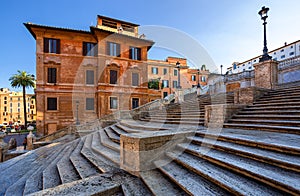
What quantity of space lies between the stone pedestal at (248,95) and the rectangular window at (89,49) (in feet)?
56.4

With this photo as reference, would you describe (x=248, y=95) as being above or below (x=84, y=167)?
above

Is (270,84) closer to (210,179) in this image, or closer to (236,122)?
(236,122)

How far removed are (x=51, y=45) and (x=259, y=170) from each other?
855 inches

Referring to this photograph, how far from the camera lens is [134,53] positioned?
2119 cm

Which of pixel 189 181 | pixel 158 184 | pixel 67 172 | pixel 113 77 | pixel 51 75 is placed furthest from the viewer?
pixel 113 77

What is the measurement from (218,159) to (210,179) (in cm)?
53

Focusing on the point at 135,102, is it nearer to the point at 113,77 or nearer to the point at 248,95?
the point at 113,77

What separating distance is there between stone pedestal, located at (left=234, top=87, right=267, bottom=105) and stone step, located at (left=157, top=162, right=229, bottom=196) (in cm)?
573

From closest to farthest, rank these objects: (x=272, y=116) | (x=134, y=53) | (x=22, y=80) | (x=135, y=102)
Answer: (x=272, y=116) < (x=135, y=102) < (x=134, y=53) < (x=22, y=80)

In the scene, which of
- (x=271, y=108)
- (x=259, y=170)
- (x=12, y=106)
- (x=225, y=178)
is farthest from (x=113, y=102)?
(x=12, y=106)

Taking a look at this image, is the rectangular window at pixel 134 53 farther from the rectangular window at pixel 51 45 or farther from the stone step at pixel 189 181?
the stone step at pixel 189 181

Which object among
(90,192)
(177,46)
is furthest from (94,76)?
(90,192)

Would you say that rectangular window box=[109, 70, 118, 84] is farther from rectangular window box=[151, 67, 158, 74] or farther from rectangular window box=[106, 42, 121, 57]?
rectangular window box=[151, 67, 158, 74]

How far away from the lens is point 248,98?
6.93 m
